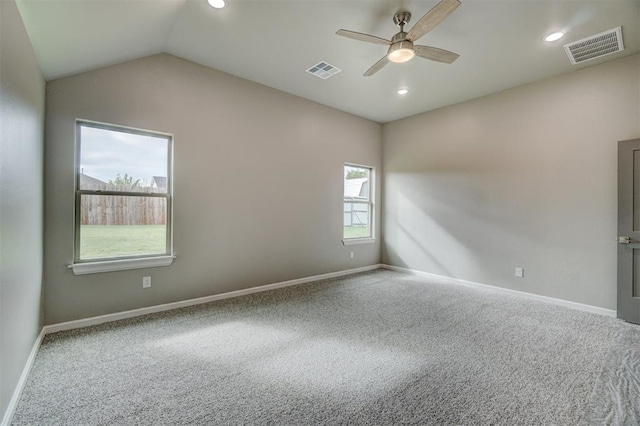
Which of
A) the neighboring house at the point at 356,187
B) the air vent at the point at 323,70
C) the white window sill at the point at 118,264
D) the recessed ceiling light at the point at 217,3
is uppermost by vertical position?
the air vent at the point at 323,70

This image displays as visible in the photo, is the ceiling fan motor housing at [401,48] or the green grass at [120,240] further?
the green grass at [120,240]

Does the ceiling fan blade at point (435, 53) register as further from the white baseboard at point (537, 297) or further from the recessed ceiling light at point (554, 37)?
the white baseboard at point (537, 297)

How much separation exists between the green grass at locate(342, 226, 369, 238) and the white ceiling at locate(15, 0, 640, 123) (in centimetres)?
262

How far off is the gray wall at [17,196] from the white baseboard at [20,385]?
5cm

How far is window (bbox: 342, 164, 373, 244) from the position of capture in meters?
5.50


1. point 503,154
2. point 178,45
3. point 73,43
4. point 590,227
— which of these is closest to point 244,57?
point 178,45

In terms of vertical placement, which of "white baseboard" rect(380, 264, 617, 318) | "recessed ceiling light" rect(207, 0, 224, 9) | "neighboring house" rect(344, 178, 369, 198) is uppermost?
"recessed ceiling light" rect(207, 0, 224, 9)

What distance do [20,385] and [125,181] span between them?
2.00 metres

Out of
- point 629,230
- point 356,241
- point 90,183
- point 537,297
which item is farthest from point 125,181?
point 629,230

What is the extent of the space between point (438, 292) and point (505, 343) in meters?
1.61

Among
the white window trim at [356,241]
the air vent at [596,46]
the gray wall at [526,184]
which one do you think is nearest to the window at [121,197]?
the white window trim at [356,241]

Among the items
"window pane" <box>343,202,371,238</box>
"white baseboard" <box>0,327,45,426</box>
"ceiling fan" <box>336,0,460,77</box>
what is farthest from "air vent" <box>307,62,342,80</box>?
"white baseboard" <box>0,327,45,426</box>

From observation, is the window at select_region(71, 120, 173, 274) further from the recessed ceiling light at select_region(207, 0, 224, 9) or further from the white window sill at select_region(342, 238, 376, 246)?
the white window sill at select_region(342, 238, 376, 246)

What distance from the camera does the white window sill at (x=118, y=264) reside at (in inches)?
112
